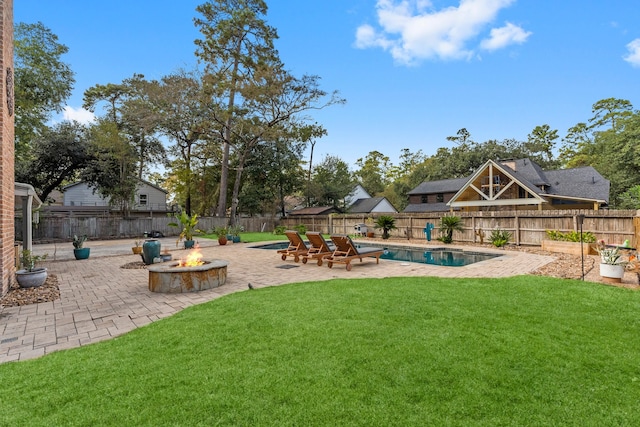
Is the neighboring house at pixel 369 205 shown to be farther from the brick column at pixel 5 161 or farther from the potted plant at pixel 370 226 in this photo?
the brick column at pixel 5 161

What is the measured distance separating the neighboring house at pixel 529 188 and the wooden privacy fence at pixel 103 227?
1838cm

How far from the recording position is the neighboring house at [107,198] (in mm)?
30984

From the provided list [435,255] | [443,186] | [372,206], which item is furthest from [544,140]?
[435,255]

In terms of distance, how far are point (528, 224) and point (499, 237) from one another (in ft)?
4.50

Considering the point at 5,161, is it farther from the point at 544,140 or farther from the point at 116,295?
the point at 544,140

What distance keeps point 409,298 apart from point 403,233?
14.4m

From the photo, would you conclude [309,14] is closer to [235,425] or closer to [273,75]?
[273,75]

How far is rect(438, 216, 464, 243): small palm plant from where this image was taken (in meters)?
15.3

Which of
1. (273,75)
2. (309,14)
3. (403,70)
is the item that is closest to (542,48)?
(403,70)

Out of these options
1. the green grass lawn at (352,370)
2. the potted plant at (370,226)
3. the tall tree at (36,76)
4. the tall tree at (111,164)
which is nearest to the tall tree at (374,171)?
the potted plant at (370,226)

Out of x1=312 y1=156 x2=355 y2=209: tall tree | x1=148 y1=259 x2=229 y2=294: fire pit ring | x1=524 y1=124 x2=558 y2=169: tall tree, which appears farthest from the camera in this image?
x1=524 y1=124 x2=558 y2=169: tall tree

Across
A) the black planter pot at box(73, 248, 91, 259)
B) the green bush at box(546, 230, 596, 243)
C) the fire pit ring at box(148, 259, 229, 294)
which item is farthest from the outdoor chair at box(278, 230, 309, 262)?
the green bush at box(546, 230, 596, 243)

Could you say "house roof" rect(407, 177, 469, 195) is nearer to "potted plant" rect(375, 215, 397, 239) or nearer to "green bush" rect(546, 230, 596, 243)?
"potted plant" rect(375, 215, 397, 239)

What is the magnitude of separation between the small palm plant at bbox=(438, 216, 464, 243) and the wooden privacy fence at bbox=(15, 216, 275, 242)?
1687 centimetres
